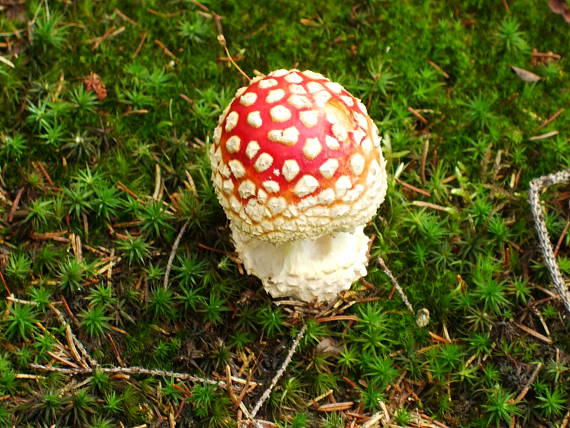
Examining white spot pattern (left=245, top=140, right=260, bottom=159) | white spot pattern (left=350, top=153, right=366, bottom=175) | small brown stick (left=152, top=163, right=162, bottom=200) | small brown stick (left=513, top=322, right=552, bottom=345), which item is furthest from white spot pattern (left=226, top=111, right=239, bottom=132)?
small brown stick (left=513, top=322, right=552, bottom=345)

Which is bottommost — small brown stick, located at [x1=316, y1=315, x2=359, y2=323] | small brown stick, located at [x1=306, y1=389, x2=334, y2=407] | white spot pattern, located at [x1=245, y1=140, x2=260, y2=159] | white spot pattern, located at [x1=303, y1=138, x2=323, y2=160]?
small brown stick, located at [x1=306, y1=389, x2=334, y2=407]

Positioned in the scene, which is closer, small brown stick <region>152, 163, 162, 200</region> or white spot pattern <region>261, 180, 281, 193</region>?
white spot pattern <region>261, 180, 281, 193</region>

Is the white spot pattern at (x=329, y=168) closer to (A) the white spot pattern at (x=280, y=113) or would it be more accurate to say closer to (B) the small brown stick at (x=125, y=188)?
(A) the white spot pattern at (x=280, y=113)

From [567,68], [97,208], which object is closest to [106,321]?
[97,208]

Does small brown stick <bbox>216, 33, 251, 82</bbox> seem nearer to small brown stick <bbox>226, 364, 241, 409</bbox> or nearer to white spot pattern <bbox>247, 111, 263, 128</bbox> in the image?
white spot pattern <bbox>247, 111, 263, 128</bbox>

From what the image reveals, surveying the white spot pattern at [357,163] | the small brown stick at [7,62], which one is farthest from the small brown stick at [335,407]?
the small brown stick at [7,62]

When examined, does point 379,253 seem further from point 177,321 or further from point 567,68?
point 567,68
